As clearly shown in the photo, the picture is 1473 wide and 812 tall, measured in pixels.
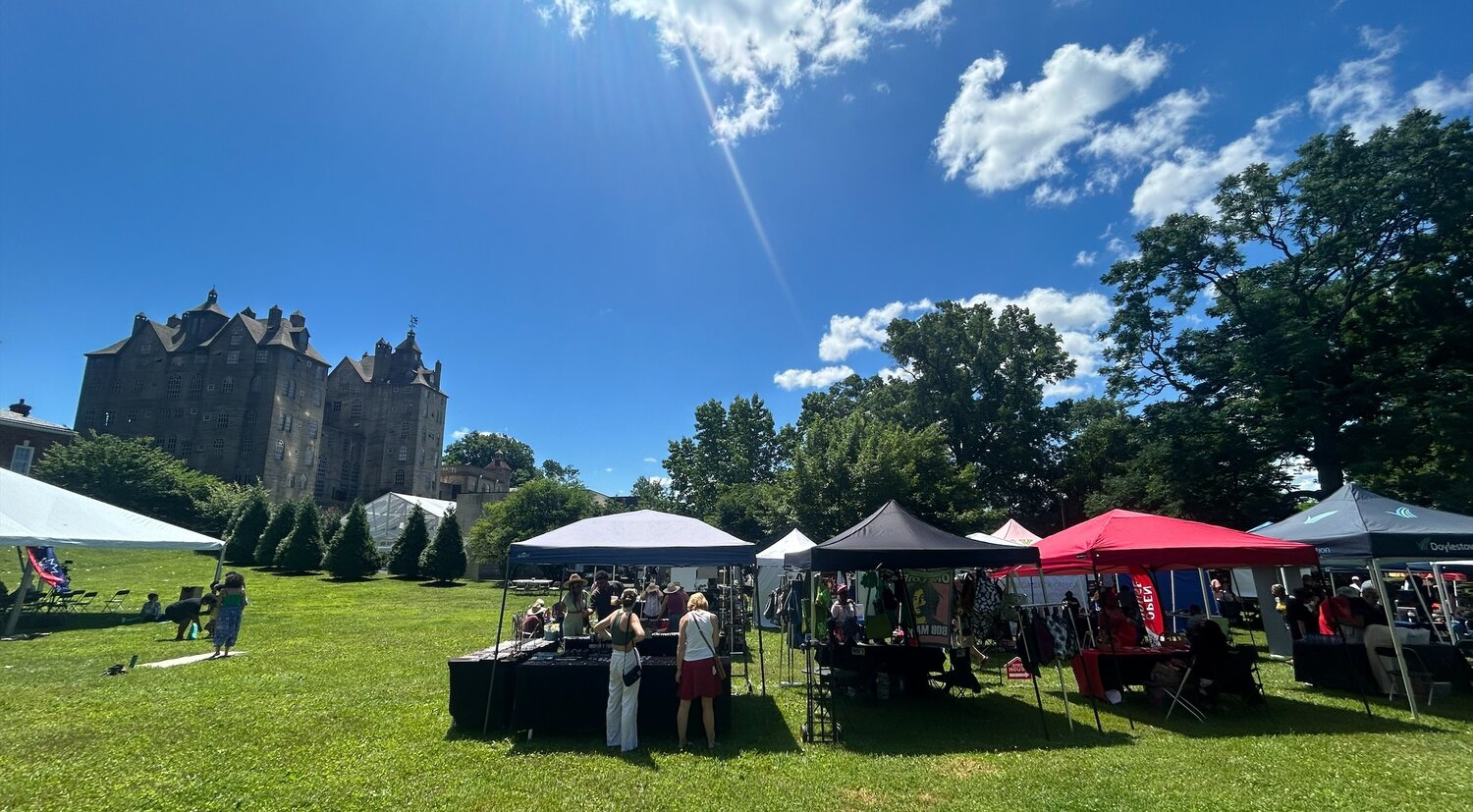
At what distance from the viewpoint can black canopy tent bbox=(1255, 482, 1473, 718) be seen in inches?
322

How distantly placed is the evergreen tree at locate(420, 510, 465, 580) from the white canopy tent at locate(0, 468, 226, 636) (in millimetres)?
18969

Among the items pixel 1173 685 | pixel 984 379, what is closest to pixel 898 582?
pixel 1173 685

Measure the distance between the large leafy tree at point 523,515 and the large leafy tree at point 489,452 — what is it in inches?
2314

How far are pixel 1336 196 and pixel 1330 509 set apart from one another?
1962cm

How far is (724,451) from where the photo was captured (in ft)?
180

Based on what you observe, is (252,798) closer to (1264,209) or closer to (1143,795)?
(1143,795)

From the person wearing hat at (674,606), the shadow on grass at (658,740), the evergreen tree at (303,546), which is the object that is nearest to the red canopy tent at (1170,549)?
the shadow on grass at (658,740)

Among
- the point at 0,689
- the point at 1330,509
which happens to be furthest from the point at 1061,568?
the point at 0,689

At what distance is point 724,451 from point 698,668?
157ft

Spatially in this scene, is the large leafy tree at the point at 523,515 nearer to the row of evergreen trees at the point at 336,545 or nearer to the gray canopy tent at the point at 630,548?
the row of evergreen trees at the point at 336,545

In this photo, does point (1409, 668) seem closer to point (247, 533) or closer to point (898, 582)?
point (898, 582)

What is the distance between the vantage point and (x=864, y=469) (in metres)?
27.3

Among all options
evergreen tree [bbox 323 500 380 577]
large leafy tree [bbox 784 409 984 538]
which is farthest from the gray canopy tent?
evergreen tree [bbox 323 500 380 577]

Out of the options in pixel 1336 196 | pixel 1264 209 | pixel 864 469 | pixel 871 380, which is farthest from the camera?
pixel 871 380
